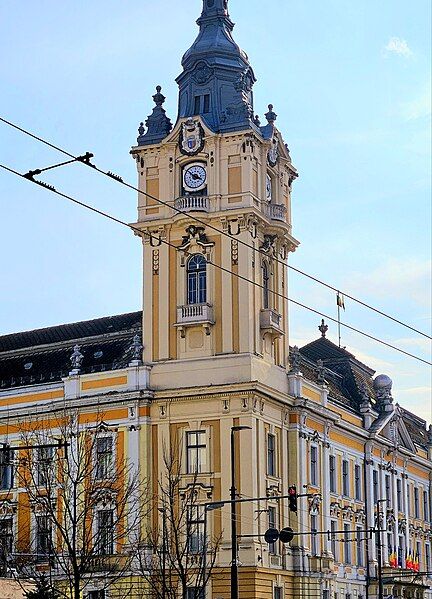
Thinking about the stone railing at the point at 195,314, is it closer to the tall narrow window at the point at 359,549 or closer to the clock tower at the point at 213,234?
the clock tower at the point at 213,234

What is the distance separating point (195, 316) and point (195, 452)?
7.21 m

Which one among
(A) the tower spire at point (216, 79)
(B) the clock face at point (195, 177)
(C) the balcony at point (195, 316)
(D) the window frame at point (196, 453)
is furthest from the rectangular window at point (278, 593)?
(A) the tower spire at point (216, 79)

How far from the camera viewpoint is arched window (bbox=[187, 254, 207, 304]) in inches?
2793

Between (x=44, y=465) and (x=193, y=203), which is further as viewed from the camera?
(x=193, y=203)

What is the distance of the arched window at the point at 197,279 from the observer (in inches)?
2793

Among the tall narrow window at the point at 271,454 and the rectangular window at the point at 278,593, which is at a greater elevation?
the tall narrow window at the point at 271,454

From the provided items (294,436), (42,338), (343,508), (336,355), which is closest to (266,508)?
(294,436)

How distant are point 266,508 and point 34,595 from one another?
77.8 ft

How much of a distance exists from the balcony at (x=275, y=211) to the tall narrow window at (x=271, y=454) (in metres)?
12.1

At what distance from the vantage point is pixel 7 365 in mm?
79750

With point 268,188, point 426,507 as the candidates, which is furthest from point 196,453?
point 426,507

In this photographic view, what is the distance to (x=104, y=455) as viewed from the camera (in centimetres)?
6975

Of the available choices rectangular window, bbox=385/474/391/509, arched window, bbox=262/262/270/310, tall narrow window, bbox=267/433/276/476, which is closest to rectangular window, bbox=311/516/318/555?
tall narrow window, bbox=267/433/276/476

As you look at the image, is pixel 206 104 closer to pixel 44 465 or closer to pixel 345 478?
pixel 345 478
